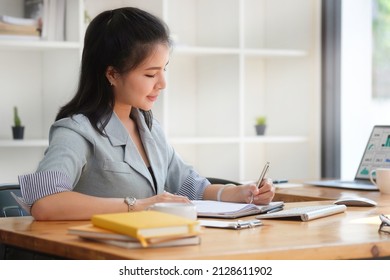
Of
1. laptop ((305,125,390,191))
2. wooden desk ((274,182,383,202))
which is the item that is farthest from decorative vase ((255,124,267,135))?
wooden desk ((274,182,383,202))

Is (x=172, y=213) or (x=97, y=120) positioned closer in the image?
(x=172, y=213)

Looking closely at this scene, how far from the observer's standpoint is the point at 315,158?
473cm

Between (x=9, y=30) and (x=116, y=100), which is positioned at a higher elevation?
(x=9, y=30)

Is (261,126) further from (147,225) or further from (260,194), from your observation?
(147,225)

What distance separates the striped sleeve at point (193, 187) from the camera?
109 inches

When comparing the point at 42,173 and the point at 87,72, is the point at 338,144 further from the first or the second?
the point at 42,173

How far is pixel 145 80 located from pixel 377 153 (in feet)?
4.22

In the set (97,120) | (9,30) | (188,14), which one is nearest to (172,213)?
(97,120)

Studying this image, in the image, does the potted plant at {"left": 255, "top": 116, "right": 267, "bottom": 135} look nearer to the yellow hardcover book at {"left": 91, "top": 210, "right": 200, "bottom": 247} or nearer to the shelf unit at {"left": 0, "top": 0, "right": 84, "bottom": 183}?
the shelf unit at {"left": 0, "top": 0, "right": 84, "bottom": 183}

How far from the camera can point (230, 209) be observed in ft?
7.63

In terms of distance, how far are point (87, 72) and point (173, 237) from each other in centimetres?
104

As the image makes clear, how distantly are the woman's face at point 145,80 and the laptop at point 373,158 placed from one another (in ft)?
3.59

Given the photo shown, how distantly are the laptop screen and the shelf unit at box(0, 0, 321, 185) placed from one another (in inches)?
40.9

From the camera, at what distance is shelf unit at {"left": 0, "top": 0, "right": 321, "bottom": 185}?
435cm
